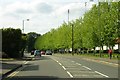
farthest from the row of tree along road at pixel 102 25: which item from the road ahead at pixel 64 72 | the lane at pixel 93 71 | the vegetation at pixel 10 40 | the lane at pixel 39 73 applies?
the lane at pixel 39 73

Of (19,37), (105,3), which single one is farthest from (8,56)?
(105,3)

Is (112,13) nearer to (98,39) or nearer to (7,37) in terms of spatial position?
(98,39)

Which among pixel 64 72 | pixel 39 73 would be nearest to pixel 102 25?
pixel 64 72

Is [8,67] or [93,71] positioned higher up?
[8,67]

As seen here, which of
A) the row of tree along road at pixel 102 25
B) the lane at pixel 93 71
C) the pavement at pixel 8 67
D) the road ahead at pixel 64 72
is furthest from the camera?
the row of tree along road at pixel 102 25

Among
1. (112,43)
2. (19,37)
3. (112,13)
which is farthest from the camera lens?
(112,43)

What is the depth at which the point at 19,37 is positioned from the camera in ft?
193

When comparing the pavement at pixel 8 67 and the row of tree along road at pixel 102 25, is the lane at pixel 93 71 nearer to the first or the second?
the pavement at pixel 8 67

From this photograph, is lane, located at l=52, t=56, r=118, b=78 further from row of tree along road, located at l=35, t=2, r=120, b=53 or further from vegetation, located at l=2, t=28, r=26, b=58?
row of tree along road, located at l=35, t=2, r=120, b=53

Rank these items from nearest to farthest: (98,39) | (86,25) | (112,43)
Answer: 1. (112,43)
2. (98,39)
3. (86,25)

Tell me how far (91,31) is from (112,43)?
25.8 ft

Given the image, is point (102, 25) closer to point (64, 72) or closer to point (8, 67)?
point (8, 67)

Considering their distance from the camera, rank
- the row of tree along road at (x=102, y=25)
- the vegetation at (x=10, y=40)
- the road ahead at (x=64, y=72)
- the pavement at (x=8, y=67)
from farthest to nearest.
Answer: the row of tree along road at (x=102, y=25) → the vegetation at (x=10, y=40) → the pavement at (x=8, y=67) → the road ahead at (x=64, y=72)

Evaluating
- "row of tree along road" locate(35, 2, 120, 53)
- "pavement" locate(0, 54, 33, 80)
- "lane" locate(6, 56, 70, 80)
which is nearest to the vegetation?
"pavement" locate(0, 54, 33, 80)
